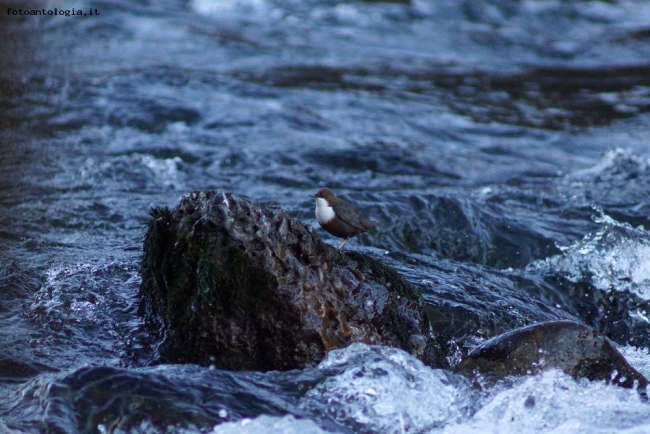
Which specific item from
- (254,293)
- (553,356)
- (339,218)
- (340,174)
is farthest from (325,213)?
(340,174)

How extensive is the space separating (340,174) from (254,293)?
4.23 meters

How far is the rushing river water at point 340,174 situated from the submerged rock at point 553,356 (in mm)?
75

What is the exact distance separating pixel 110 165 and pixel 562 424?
5085 millimetres

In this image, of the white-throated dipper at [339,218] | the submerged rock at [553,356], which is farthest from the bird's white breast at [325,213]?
the submerged rock at [553,356]

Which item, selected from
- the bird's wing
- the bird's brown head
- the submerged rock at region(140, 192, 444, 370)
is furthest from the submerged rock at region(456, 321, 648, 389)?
the bird's brown head

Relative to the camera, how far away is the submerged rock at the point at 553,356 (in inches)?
151

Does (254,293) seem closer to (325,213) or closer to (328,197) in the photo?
(325,213)

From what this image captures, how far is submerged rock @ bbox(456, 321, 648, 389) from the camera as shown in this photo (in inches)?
151

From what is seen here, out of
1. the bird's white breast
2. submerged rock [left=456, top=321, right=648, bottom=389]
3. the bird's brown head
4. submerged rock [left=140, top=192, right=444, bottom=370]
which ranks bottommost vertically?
submerged rock [left=456, top=321, right=648, bottom=389]

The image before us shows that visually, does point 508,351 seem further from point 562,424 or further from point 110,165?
point 110,165

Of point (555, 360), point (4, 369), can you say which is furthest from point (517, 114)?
point (4, 369)

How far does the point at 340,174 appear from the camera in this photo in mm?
→ 7859

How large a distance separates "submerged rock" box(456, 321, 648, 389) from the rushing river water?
0.25 feet

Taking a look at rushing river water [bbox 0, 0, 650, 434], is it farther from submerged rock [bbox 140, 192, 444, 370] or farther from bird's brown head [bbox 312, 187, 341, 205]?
bird's brown head [bbox 312, 187, 341, 205]
